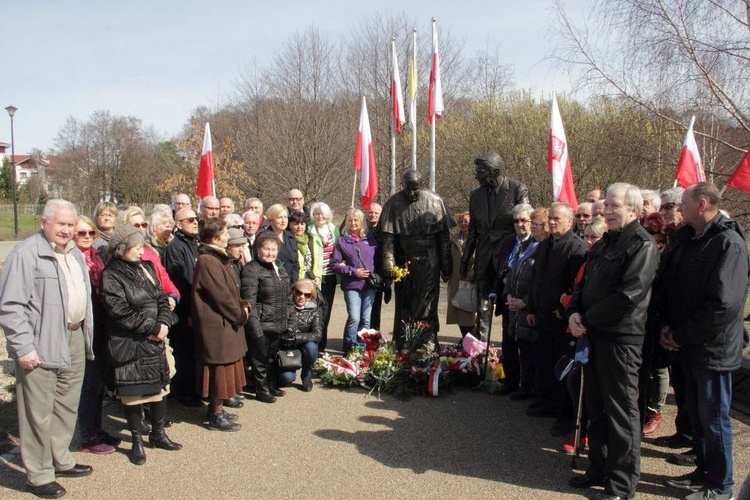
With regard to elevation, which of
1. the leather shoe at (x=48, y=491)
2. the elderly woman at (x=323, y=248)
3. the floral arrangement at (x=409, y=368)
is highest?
the elderly woman at (x=323, y=248)

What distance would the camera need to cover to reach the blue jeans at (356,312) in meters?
7.33

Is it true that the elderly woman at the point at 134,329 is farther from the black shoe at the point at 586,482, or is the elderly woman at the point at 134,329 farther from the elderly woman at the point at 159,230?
the black shoe at the point at 586,482

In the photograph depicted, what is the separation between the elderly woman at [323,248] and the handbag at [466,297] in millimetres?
1561

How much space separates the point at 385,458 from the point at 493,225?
10.1 feet

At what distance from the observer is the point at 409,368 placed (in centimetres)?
633

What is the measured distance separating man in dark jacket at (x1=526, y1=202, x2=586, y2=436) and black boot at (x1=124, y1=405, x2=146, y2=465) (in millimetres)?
3280

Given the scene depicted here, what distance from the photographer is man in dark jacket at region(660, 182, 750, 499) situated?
3.68 m

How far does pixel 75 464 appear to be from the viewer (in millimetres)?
4301

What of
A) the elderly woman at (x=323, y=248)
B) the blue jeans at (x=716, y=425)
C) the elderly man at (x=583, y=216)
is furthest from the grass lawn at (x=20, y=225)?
the blue jeans at (x=716, y=425)

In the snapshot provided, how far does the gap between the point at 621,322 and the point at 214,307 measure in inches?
125

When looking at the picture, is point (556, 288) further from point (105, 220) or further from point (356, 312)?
point (105, 220)

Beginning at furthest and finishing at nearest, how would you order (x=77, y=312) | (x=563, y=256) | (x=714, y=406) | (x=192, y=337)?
1. (x=192, y=337)
2. (x=563, y=256)
3. (x=77, y=312)
4. (x=714, y=406)

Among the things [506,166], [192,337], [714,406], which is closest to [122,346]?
[192,337]

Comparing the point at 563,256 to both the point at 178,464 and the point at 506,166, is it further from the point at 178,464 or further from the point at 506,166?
the point at 506,166
